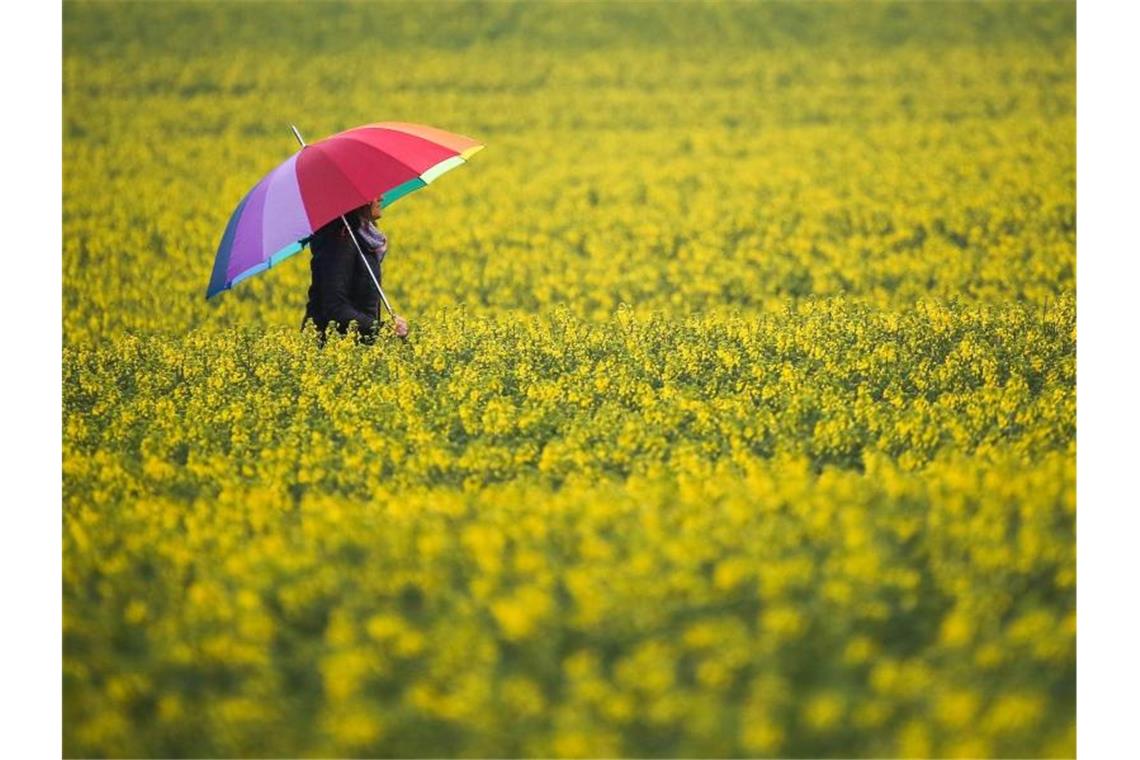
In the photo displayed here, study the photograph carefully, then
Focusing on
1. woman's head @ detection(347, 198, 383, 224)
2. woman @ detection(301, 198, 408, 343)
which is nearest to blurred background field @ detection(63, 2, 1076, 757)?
woman @ detection(301, 198, 408, 343)

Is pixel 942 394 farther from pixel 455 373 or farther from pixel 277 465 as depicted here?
pixel 277 465

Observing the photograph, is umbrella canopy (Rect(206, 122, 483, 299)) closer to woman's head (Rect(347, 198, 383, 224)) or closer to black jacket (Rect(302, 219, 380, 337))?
black jacket (Rect(302, 219, 380, 337))

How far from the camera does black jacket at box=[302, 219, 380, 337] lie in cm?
755

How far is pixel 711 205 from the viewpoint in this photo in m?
12.5

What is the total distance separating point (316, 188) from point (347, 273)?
2.21 ft

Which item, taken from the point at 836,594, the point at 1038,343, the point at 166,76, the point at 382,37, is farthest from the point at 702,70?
the point at 836,594

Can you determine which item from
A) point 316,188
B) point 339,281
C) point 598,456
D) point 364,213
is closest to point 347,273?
point 339,281

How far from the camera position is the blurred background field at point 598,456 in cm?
478

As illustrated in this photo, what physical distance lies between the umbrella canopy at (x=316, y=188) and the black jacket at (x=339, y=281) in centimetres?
23

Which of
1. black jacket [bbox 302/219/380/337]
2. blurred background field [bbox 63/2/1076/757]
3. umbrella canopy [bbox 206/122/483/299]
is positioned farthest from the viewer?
black jacket [bbox 302/219/380/337]

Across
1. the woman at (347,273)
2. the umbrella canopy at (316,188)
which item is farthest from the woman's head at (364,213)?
the umbrella canopy at (316,188)

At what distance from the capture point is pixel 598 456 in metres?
6.50

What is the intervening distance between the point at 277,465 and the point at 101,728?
1.63m

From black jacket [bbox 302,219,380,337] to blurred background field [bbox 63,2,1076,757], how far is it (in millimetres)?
228
